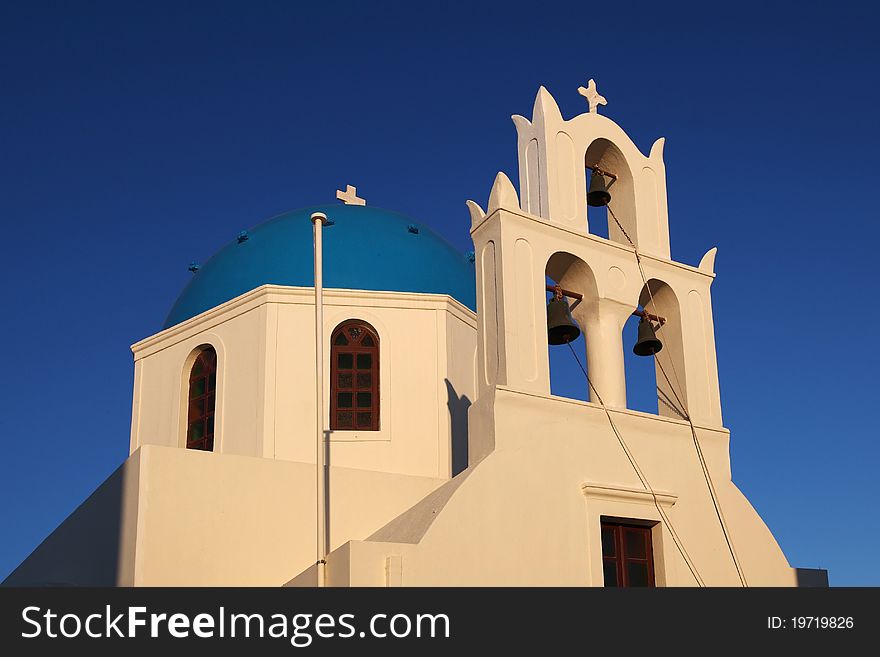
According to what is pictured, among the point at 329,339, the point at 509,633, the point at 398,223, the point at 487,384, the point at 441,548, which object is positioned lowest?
the point at 509,633

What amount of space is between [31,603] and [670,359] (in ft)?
23.8

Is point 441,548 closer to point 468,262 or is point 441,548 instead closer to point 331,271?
point 331,271

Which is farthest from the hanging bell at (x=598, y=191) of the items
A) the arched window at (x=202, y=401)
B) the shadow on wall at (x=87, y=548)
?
the shadow on wall at (x=87, y=548)

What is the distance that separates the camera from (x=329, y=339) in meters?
15.1

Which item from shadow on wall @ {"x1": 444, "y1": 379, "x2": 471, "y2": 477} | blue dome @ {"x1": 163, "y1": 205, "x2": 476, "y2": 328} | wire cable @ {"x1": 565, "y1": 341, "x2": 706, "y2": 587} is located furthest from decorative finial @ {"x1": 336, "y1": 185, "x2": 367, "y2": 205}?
wire cable @ {"x1": 565, "y1": 341, "x2": 706, "y2": 587}

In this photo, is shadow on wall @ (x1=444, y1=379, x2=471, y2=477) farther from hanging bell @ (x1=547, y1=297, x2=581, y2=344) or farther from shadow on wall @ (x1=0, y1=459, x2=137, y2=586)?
shadow on wall @ (x1=0, y1=459, x2=137, y2=586)

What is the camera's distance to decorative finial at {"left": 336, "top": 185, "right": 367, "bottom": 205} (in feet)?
59.1

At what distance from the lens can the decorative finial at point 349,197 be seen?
709 inches

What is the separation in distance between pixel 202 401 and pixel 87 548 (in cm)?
327

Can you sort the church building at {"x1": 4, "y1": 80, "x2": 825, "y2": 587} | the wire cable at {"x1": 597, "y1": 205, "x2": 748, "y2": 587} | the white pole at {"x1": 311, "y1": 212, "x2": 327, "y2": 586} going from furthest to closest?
the wire cable at {"x1": 597, "y1": 205, "x2": 748, "y2": 587} → the church building at {"x1": 4, "y1": 80, "x2": 825, "y2": 587} → the white pole at {"x1": 311, "y1": 212, "x2": 327, "y2": 586}

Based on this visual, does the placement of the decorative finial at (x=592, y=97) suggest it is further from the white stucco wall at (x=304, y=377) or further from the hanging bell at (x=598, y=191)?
the white stucco wall at (x=304, y=377)

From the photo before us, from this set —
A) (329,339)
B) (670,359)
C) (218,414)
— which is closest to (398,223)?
(329,339)

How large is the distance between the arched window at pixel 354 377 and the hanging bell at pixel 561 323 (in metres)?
3.57

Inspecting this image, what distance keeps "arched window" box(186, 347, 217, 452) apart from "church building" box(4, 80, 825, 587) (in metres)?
0.03
